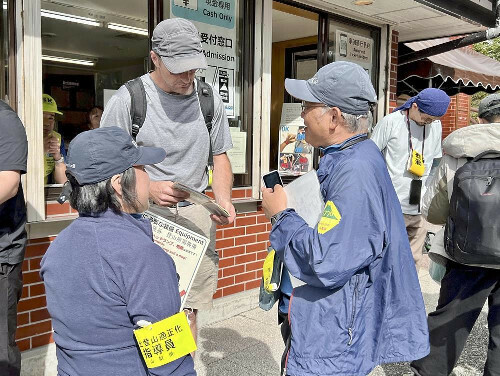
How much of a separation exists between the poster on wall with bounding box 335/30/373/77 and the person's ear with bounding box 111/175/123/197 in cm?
425

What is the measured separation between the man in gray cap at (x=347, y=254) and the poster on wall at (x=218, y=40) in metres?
2.41

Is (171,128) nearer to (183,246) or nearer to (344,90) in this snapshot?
(183,246)

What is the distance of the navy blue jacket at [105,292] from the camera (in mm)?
1581

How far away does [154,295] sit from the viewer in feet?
5.28

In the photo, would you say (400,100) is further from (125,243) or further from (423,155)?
(125,243)

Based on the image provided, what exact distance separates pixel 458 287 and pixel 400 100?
25.3 feet

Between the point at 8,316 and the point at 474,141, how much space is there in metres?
2.59


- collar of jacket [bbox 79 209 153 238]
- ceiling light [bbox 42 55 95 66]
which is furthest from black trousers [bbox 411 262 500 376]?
ceiling light [bbox 42 55 95 66]

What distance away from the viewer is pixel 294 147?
550 cm

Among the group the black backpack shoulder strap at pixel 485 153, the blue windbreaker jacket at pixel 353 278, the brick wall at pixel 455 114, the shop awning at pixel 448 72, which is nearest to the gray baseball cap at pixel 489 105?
the black backpack shoulder strap at pixel 485 153

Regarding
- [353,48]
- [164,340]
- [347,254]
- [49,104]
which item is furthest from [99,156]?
[353,48]

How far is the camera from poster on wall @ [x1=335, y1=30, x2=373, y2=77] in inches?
218

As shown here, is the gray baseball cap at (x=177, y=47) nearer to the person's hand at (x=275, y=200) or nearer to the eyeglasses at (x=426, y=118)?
the person's hand at (x=275, y=200)

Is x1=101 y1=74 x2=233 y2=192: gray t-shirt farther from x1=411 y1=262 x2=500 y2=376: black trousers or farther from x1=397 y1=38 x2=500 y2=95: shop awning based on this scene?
x1=397 y1=38 x2=500 y2=95: shop awning
